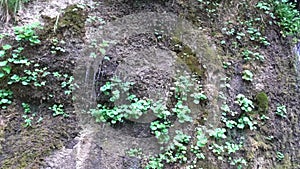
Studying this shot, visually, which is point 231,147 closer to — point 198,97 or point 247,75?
point 198,97

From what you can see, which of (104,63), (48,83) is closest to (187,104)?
(104,63)

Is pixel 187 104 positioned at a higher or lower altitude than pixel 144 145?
→ higher

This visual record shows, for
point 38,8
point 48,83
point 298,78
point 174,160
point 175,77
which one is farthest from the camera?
point 298,78

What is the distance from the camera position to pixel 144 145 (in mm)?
2973

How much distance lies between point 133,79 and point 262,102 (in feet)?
5.25

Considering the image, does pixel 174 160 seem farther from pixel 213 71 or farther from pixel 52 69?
pixel 52 69

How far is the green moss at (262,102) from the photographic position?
3559 mm

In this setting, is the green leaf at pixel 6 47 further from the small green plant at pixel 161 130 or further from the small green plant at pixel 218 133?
the small green plant at pixel 218 133

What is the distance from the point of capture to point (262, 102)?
3592 mm

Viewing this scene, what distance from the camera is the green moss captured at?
356cm

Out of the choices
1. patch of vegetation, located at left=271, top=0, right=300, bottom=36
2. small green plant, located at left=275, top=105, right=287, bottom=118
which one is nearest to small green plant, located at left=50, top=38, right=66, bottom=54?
small green plant, located at left=275, top=105, right=287, bottom=118

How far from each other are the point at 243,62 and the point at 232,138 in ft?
3.61

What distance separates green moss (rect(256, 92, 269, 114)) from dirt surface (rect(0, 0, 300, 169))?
5cm

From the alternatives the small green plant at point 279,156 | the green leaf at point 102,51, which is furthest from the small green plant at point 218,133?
the green leaf at point 102,51
